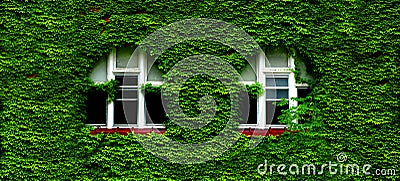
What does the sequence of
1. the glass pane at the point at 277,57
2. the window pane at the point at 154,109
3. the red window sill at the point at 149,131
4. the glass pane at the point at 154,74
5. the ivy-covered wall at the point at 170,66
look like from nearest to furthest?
the ivy-covered wall at the point at 170,66, the red window sill at the point at 149,131, the window pane at the point at 154,109, the glass pane at the point at 154,74, the glass pane at the point at 277,57

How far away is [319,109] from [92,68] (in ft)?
13.6

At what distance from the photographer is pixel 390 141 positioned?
9812mm

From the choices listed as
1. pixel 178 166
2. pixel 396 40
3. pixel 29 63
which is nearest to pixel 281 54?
pixel 396 40

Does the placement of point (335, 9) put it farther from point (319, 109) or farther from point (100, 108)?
point (100, 108)

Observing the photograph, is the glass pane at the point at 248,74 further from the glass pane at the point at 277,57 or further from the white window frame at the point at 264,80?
the glass pane at the point at 277,57

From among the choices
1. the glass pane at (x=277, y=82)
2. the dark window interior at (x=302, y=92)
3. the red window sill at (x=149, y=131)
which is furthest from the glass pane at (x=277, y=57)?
the red window sill at (x=149, y=131)

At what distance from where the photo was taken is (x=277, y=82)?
10266mm

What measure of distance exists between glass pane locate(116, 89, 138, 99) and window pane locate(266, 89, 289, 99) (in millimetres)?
2401

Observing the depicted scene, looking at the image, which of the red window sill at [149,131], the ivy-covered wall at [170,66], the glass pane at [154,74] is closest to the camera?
the ivy-covered wall at [170,66]

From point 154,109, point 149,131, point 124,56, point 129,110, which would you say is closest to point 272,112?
point 154,109

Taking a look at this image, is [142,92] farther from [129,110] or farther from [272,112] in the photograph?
[272,112]

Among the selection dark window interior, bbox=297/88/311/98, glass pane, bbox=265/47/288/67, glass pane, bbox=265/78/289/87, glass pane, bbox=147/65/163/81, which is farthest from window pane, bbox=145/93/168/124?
dark window interior, bbox=297/88/311/98

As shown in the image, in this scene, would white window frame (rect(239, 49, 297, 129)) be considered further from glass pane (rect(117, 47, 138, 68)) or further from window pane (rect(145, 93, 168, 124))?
glass pane (rect(117, 47, 138, 68))

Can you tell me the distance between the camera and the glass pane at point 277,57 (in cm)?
1028
